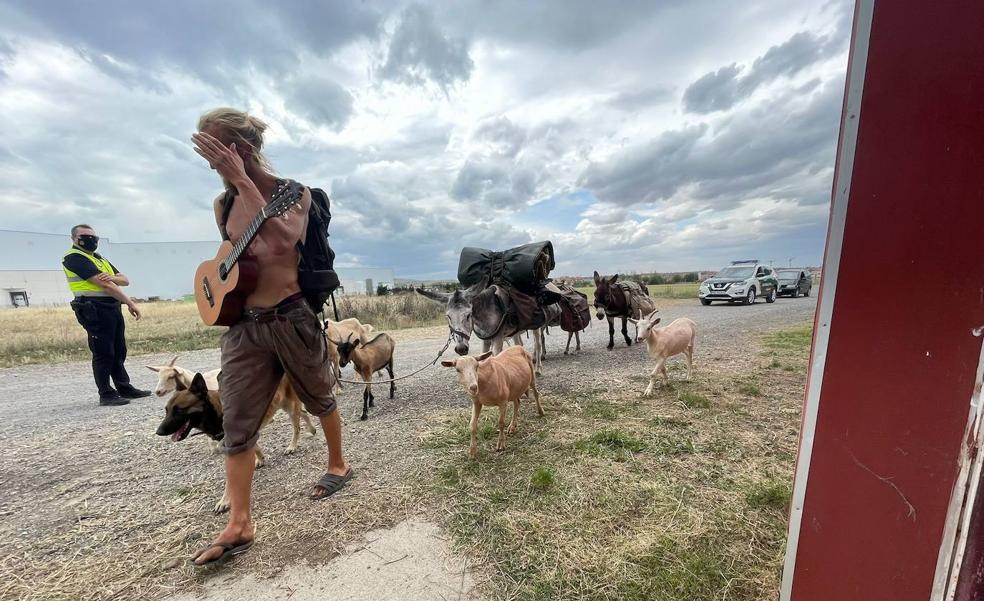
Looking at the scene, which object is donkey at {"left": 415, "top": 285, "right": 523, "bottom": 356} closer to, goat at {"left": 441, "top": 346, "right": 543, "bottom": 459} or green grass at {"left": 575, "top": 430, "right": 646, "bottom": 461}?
goat at {"left": 441, "top": 346, "right": 543, "bottom": 459}

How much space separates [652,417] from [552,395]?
156 cm

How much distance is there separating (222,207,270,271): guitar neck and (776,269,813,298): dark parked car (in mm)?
31973

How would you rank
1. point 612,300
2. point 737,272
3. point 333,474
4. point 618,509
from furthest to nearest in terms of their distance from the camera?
1. point 737,272
2. point 612,300
3. point 333,474
4. point 618,509

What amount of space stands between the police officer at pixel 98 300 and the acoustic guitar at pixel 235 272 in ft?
14.0

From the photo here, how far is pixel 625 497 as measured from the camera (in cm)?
284

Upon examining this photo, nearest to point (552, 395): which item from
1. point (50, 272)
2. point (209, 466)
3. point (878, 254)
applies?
point (209, 466)

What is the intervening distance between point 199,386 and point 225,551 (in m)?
1.44

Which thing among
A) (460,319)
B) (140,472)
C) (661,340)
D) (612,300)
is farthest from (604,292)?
(140,472)

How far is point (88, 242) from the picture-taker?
549 cm

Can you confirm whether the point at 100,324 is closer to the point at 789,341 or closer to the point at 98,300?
the point at 98,300

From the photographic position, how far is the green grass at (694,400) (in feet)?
15.7

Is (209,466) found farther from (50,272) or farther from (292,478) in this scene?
(50,272)

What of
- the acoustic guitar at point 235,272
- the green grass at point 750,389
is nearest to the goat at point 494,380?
the acoustic guitar at point 235,272

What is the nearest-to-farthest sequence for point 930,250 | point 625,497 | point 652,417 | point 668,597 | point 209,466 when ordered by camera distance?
point 930,250, point 668,597, point 625,497, point 209,466, point 652,417
